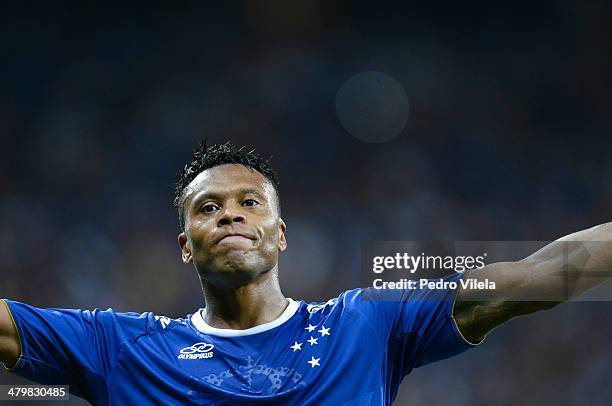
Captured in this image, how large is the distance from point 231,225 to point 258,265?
0.22 meters

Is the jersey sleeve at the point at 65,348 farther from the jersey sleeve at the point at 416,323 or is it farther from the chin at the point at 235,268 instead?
the jersey sleeve at the point at 416,323

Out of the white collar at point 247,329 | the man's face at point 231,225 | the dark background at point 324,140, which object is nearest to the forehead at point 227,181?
the man's face at point 231,225

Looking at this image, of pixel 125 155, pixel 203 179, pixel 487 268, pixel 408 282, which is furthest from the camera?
pixel 125 155

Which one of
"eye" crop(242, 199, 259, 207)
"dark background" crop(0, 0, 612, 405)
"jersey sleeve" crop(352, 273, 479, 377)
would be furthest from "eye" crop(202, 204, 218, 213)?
"dark background" crop(0, 0, 612, 405)

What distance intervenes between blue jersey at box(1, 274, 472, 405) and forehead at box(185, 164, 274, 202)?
0.65 metres

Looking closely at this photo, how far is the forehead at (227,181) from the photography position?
3.98 meters

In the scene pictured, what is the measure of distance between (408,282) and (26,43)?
6.08 m

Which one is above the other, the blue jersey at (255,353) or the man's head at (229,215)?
the man's head at (229,215)

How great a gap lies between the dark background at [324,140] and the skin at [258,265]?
3.75m

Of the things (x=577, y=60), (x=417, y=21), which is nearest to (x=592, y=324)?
(x=577, y=60)

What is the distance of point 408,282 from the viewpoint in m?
3.68

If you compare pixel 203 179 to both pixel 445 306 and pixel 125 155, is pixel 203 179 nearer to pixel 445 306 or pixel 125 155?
pixel 445 306

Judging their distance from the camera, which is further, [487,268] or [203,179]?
[203,179]

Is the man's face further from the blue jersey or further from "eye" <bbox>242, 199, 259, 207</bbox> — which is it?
the blue jersey
